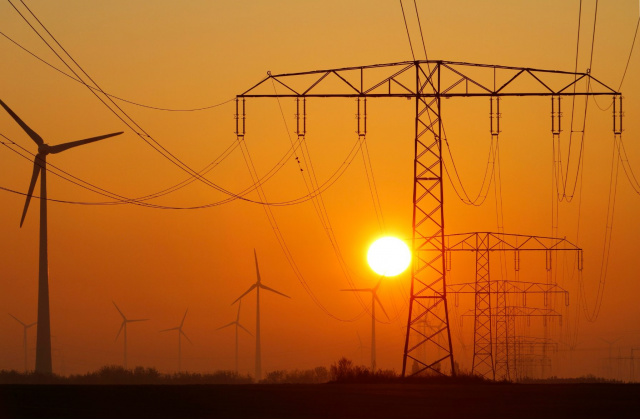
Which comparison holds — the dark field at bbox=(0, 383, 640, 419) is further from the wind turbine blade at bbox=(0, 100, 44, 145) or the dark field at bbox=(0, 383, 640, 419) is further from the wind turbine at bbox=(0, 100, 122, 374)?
the wind turbine blade at bbox=(0, 100, 44, 145)

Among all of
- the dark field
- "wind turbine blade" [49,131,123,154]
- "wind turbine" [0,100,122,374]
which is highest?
"wind turbine blade" [49,131,123,154]

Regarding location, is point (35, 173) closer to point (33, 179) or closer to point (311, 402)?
point (33, 179)

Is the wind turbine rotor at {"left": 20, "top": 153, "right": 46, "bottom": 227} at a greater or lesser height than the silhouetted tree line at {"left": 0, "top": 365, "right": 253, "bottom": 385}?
greater

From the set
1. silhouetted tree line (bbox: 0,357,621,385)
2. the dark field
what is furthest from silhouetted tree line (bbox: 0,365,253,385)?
the dark field

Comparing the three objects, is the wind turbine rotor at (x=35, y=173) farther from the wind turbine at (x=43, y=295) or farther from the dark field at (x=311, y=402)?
the dark field at (x=311, y=402)

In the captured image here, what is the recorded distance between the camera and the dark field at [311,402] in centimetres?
3183

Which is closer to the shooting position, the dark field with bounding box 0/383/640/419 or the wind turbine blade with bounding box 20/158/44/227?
the dark field with bounding box 0/383/640/419

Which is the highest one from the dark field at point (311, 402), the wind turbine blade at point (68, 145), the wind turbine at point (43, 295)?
the wind turbine blade at point (68, 145)

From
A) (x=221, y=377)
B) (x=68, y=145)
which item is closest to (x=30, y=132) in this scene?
(x=68, y=145)

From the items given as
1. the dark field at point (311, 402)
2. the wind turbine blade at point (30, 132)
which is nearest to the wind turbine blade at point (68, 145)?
the wind turbine blade at point (30, 132)

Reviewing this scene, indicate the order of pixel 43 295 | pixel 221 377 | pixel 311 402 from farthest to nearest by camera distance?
pixel 221 377 < pixel 43 295 < pixel 311 402

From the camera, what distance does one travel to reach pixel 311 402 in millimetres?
36250

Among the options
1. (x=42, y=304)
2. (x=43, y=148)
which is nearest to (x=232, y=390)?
(x=42, y=304)

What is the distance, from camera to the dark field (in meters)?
31.8
